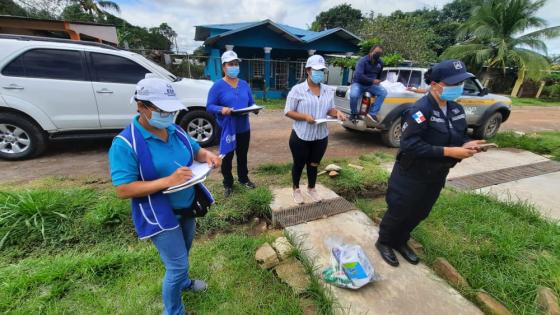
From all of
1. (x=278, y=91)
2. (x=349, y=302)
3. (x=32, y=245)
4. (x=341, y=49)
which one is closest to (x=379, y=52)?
(x=349, y=302)

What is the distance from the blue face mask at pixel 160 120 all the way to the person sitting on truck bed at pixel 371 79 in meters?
4.64

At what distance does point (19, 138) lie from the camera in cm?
434

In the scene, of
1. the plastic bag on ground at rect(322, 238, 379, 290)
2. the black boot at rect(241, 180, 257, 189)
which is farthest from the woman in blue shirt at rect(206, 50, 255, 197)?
the plastic bag on ground at rect(322, 238, 379, 290)

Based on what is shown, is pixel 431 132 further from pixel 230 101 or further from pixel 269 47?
pixel 269 47

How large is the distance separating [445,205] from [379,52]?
10.7 feet

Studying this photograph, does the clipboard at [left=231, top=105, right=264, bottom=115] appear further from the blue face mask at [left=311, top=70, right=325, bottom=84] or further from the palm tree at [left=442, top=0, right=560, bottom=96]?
the palm tree at [left=442, top=0, right=560, bottom=96]

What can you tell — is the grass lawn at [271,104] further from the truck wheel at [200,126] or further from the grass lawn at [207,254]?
the grass lawn at [207,254]

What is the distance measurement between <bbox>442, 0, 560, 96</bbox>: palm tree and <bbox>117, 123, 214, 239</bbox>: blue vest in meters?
21.4

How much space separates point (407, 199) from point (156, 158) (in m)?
1.89

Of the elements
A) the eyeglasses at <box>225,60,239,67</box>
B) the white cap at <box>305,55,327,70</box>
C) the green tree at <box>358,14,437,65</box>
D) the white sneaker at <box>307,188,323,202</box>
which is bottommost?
the white sneaker at <box>307,188,323,202</box>

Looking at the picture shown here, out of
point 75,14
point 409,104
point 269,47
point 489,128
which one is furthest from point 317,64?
point 75,14

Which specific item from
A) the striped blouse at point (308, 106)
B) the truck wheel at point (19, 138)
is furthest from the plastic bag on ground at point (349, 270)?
the truck wheel at point (19, 138)

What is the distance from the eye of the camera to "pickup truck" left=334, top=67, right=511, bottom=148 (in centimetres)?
557

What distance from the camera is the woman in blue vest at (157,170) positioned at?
1389mm
